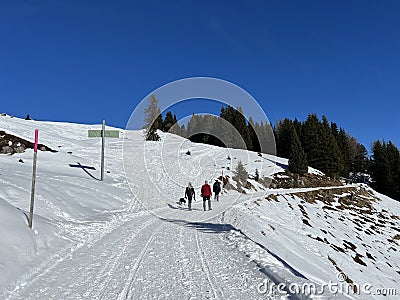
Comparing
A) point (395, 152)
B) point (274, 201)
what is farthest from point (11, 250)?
point (395, 152)

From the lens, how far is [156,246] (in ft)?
30.0

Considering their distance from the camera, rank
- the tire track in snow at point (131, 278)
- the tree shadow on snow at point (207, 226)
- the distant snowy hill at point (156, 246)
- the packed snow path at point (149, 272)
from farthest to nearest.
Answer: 1. the tree shadow on snow at point (207, 226)
2. the distant snowy hill at point (156, 246)
3. the packed snow path at point (149, 272)
4. the tire track in snow at point (131, 278)

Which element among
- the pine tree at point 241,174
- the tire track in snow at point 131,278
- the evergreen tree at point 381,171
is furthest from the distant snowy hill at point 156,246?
the evergreen tree at point 381,171

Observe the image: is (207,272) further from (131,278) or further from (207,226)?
(207,226)

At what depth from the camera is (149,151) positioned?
43.8m

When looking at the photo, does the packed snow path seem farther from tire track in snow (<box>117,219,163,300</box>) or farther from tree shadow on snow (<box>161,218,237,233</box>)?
tree shadow on snow (<box>161,218,237,233</box>)

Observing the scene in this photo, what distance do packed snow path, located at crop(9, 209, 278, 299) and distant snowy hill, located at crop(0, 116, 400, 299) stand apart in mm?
22

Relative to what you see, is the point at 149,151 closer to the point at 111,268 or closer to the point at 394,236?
the point at 394,236

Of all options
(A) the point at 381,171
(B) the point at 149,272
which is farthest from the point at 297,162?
(B) the point at 149,272

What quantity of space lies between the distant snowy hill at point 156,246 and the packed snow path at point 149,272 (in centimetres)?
2

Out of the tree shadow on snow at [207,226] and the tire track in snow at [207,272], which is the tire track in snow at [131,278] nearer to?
the tire track in snow at [207,272]

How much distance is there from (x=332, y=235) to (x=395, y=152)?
6788 centimetres

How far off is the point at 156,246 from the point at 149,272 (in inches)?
96.9

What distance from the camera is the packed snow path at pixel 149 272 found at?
553cm
